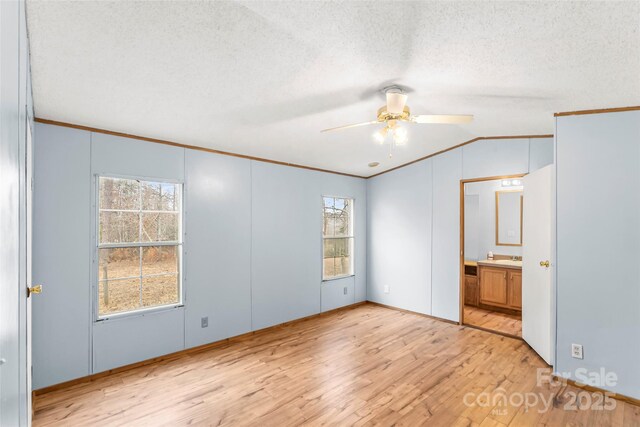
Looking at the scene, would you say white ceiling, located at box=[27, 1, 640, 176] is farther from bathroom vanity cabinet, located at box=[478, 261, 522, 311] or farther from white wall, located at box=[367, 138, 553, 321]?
bathroom vanity cabinet, located at box=[478, 261, 522, 311]

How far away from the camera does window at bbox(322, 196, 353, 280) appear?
540 cm

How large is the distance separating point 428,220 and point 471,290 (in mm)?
1647

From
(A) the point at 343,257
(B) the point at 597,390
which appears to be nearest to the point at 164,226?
(A) the point at 343,257

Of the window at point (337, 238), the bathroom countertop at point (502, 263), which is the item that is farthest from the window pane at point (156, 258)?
the bathroom countertop at point (502, 263)

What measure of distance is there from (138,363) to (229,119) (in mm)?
2627

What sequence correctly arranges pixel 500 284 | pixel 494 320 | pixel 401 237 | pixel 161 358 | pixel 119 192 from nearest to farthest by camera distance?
pixel 161 358
pixel 119 192
pixel 494 320
pixel 500 284
pixel 401 237

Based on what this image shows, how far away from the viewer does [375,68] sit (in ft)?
7.50

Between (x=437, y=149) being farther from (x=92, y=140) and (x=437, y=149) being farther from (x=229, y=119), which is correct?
(x=92, y=140)

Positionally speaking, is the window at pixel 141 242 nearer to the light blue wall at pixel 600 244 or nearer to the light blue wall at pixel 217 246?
the light blue wall at pixel 217 246

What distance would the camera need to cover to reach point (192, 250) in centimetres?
366

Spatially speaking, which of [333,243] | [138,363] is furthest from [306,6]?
[333,243]

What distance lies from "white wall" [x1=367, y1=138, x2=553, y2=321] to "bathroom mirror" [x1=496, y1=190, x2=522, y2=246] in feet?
5.24

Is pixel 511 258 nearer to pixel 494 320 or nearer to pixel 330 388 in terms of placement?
pixel 494 320

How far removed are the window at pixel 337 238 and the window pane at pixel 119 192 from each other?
108 inches
